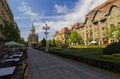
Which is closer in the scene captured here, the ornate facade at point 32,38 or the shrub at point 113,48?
the shrub at point 113,48

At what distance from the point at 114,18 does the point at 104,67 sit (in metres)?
60.7

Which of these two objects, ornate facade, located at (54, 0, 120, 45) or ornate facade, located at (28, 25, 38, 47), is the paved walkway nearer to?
ornate facade, located at (54, 0, 120, 45)

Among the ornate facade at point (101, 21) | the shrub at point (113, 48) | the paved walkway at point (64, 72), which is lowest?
the paved walkway at point (64, 72)

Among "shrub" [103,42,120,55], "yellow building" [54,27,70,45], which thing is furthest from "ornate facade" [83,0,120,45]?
"shrub" [103,42,120,55]

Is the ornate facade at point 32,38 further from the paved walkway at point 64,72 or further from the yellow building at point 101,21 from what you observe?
the paved walkway at point 64,72

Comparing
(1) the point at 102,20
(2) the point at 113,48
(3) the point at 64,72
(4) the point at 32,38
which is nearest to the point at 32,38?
(4) the point at 32,38

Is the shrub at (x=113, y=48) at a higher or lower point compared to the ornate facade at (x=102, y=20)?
lower

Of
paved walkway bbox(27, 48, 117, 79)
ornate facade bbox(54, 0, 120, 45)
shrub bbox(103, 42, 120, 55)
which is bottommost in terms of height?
paved walkway bbox(27, 48, 117, 79)

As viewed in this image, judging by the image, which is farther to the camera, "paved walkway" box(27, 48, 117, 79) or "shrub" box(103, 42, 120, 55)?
"shrub" box(103, 42, 120, 55)

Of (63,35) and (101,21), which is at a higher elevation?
(63,35)

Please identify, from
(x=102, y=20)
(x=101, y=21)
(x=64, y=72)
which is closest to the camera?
(x=64, y=72)

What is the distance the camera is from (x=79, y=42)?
10312 cm

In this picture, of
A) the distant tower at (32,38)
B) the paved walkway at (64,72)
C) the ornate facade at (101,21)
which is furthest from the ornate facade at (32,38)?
the paved walkway at (64,72)

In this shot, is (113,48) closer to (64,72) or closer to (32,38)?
(64,72)
